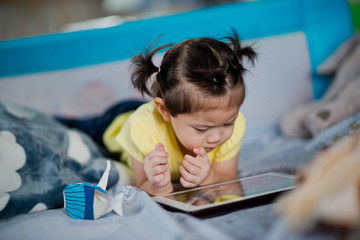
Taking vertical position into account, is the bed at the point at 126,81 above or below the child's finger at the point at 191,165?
above

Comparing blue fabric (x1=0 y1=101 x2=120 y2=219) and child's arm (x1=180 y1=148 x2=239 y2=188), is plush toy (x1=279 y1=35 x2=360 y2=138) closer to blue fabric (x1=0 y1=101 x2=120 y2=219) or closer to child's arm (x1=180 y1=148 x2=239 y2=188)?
child's arm (x1=180 y1=148 x2=239 y2=188)

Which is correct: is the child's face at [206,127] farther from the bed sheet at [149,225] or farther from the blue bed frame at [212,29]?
the blue bed frame at [212,29]

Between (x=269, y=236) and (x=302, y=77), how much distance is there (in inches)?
45.3

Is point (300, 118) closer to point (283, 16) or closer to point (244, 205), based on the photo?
point (283, 16)

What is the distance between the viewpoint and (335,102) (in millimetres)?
1190

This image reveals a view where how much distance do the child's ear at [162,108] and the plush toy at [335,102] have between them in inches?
22.3

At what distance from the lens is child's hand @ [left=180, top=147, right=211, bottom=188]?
0.80 meters

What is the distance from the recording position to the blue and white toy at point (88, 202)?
64 cm

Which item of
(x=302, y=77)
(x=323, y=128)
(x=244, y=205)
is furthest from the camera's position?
(x=302, y=77)

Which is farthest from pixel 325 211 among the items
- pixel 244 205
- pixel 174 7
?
pixel 174 7

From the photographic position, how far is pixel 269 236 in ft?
1.36

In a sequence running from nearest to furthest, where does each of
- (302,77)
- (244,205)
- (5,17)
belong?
(244,205) < (302,77) < (5,17)

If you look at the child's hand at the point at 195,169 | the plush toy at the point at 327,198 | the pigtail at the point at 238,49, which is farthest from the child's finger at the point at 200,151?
the plush toy at the point at 327,198

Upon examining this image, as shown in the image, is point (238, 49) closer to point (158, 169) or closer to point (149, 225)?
point (158, 169)
